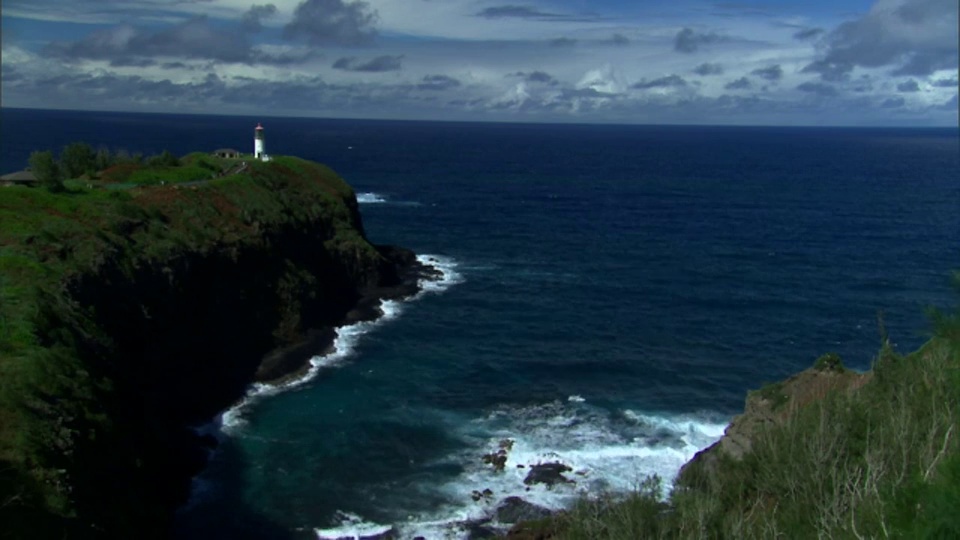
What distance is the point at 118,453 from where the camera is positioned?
34.3 meters

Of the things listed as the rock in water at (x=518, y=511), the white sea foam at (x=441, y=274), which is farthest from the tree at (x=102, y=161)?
the rock in water at (x=518, y=511)

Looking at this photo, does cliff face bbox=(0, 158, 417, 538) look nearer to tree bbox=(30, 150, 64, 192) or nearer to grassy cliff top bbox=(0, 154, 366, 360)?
grassy cliff top bbox=(0, 154, 366, 360)

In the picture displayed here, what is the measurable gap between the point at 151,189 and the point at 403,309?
2167 centimetres

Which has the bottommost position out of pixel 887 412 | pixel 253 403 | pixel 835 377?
pixel 253 403

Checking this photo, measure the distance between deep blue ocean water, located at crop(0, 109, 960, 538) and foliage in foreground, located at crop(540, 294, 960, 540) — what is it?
1471cm

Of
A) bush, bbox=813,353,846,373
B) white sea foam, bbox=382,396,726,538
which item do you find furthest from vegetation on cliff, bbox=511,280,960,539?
bush, bbox=813,353,846,373

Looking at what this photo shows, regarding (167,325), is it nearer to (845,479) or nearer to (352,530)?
(352,530)

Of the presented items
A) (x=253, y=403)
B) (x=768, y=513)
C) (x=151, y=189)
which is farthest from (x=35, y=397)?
(x=151, y=189)

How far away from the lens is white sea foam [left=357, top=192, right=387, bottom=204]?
122875mm

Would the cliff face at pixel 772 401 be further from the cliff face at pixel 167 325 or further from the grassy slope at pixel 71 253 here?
the grassy slope at pixel 71 253

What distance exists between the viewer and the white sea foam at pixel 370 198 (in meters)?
123

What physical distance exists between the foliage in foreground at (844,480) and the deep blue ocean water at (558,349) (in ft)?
48.3

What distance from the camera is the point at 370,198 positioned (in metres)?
127

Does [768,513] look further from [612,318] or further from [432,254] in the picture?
[432,254]
